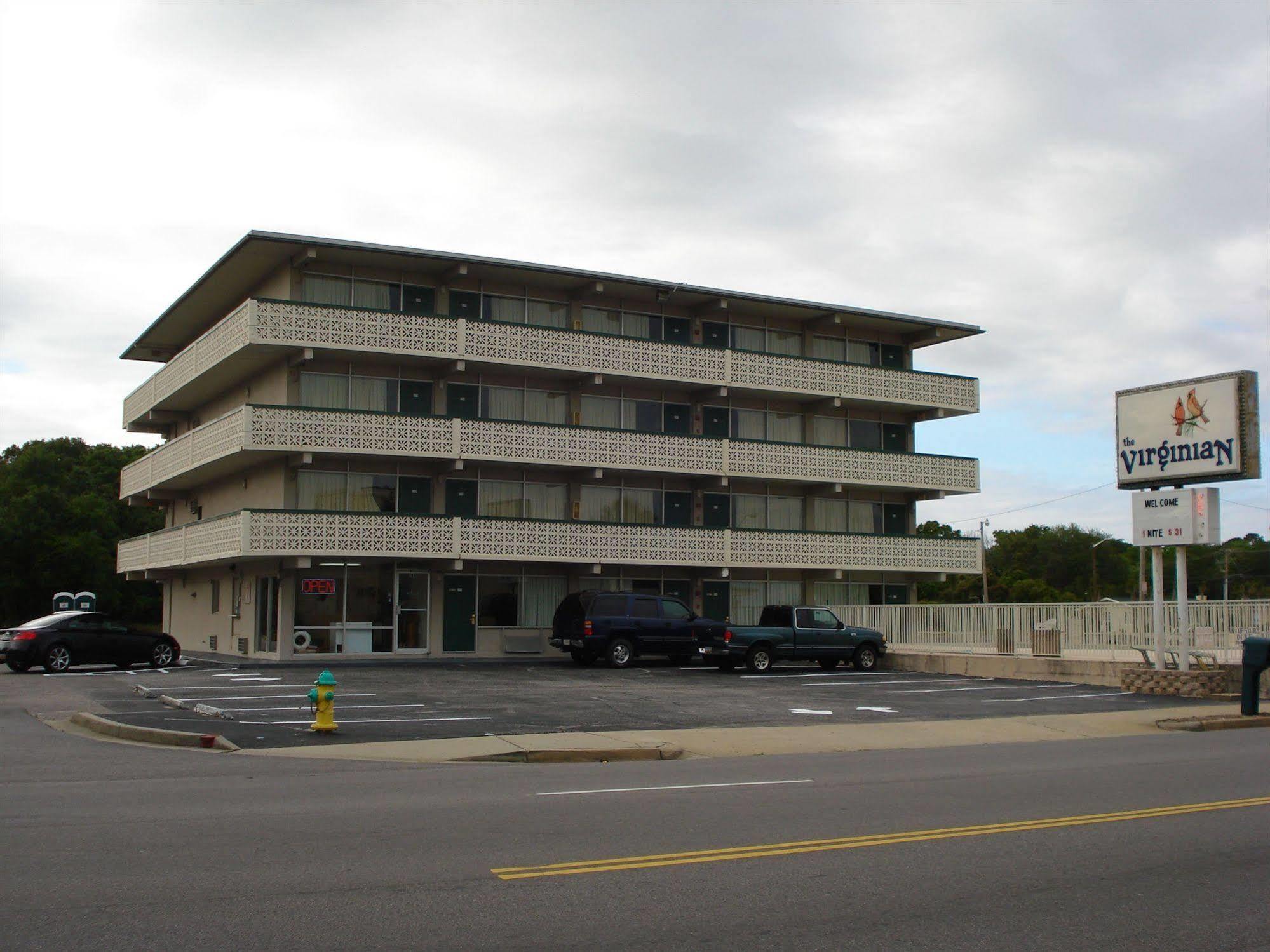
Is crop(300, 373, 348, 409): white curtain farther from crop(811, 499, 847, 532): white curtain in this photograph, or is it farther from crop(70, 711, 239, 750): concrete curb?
crop(70, 711, 239, 750): concrete curb

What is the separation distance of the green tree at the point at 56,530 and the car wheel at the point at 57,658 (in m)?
37.9

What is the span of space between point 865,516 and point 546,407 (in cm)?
1338

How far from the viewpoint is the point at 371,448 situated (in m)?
35.8

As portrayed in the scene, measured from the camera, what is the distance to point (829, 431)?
150 feet

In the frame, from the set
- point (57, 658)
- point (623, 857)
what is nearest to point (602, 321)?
point (57, 658)

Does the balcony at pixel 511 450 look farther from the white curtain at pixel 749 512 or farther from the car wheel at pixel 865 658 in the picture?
the car wheel at pixel 865 658

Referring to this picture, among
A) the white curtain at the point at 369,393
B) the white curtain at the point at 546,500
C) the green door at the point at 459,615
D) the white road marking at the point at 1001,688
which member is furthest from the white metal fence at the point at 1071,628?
the white curtain at the point at 369,393

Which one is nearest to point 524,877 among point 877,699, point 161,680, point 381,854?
point 381,854

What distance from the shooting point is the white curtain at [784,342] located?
44.9 meters

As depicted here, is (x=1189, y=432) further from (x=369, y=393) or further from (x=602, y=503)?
(x=369, y=393)

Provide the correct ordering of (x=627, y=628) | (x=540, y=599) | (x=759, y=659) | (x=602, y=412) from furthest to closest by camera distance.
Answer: (x=602, y=412) → (x=540, y=599) → (x=627, y=628) → (x=759, y=659)

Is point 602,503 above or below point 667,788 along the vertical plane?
above

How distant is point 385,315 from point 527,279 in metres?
5.36

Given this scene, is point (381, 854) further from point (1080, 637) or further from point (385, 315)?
point (385, 315)
